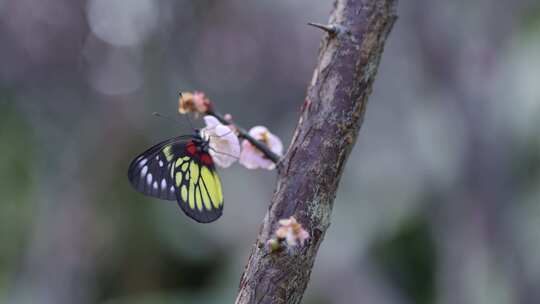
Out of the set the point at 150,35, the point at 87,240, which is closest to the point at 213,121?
the point at 150,35

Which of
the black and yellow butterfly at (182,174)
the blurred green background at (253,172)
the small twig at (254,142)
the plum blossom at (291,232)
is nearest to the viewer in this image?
the plum blossom at (291,232)

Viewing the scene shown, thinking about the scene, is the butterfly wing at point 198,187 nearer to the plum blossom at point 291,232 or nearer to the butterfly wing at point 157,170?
the butterfly wing at point 157,170

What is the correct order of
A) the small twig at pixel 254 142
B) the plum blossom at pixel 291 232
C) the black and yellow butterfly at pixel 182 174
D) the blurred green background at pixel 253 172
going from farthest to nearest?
the blurred green background at pixel 253 172 → the black and yellow butterfly at pixel 182 174 → the small twig at pixel 254 142 → the plum blossom at pixel 291 232

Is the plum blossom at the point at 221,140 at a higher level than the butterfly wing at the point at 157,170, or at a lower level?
higher

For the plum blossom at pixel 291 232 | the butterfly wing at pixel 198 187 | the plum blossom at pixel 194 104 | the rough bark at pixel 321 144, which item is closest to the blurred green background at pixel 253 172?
the butterfly wing at pixel 198 187

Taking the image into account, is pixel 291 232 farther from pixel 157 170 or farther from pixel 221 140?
pixel 157 170

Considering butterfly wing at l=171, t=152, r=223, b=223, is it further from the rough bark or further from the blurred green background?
the blurred green background

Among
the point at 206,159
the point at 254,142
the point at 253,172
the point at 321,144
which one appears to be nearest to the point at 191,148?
the point at 206,159
